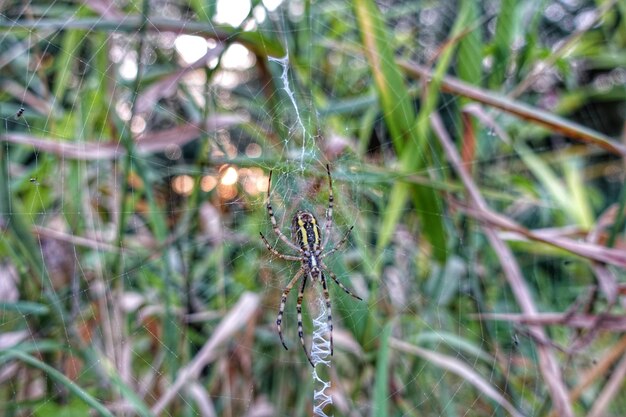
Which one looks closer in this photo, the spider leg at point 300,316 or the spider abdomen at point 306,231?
the spider leg at point 300,316

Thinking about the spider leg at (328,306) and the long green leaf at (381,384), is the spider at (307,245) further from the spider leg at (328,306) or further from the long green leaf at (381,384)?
the long green leaf at (381,384)

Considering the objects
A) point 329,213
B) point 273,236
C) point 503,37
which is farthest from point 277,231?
point 503,37

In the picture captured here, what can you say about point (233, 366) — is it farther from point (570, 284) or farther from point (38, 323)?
point (570, 284)

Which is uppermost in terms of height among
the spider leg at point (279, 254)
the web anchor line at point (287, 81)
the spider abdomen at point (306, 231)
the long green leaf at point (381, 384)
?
the web anchor line at point (287, 81)

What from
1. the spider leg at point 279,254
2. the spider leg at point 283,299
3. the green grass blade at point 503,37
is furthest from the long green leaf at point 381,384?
the green grass blade at point 503,37

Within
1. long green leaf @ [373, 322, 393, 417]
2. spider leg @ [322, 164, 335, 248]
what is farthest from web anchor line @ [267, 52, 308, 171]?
long green leaf @ [373, 322, 393, 417]

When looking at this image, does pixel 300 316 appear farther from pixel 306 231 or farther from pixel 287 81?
pixel 287 81
